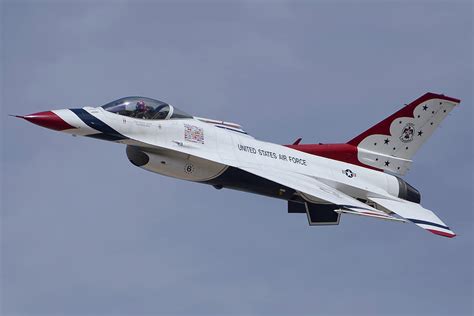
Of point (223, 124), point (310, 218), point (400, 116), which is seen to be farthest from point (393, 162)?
point (223, 124)

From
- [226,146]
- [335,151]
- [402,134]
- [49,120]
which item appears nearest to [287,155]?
[335,151]

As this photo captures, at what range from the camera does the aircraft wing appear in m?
29.9

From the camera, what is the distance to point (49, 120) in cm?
2772

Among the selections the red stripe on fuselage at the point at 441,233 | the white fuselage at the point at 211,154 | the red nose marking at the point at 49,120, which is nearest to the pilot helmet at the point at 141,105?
the white fuselage at the point at 211,154

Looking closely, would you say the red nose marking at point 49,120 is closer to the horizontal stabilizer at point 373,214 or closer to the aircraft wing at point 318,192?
the aircraft wing at point 318,192

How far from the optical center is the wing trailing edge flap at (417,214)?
1204 inches

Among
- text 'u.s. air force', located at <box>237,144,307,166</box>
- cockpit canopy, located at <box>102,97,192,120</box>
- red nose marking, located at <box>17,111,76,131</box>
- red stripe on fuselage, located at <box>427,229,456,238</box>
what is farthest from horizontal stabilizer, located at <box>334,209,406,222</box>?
red nose marking, located at <box>17,111,76,131</box>

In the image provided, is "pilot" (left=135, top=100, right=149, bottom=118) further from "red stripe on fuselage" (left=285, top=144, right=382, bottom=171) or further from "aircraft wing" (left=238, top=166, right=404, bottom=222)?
"red stripe on fuselage" (left=285, top=144, right=382, bottom=171)

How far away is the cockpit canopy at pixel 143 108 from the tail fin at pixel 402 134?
271 inches

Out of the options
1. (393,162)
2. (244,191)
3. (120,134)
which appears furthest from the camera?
(393,162)

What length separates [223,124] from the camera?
31.8m

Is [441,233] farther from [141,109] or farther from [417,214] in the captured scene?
[141,109]

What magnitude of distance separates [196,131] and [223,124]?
2.16 metres

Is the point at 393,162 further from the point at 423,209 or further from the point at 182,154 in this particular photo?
the point at 182,154
